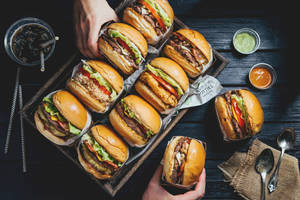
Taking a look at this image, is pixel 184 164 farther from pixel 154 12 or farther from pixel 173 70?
pixel 154 12

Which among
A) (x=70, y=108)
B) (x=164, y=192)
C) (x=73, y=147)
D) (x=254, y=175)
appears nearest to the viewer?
(x=70, y=108)

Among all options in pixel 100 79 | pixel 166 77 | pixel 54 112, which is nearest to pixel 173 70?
pixel 166 77

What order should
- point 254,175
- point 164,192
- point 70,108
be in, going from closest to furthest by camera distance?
point 70,108, point 164,192, point 254,175

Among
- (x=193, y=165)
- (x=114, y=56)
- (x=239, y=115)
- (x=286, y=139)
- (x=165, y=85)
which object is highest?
(x=114, y=56)

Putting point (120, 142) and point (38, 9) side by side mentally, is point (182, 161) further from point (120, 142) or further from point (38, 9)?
point (38, 9)

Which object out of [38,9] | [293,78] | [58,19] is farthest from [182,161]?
[38,9]

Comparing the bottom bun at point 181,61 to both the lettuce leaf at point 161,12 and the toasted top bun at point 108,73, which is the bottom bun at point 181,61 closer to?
the lettuce leaf at point 161,12
